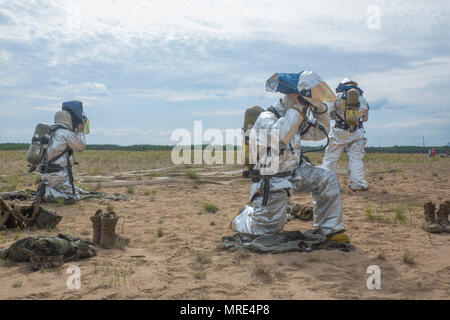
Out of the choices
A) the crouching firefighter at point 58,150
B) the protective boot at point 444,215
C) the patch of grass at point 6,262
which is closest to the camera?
the patch of grass at point 6,262

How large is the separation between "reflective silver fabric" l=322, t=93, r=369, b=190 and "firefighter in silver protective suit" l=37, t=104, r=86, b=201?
5964 millimetres

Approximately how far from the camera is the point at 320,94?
179 inches

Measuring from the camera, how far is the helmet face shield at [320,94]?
453cm

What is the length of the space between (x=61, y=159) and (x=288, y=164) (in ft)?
17.7

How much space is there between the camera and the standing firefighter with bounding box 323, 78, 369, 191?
8875 mm

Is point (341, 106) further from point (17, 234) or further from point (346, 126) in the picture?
point (17, 234)

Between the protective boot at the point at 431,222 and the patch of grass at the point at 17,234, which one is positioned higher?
the protective boot at the point at 431,222

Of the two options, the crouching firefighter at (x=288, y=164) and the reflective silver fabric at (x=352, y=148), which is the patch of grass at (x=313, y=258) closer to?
the crouching firefighter at (x=288, y=164)

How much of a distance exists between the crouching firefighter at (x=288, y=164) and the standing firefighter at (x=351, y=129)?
14.3ft

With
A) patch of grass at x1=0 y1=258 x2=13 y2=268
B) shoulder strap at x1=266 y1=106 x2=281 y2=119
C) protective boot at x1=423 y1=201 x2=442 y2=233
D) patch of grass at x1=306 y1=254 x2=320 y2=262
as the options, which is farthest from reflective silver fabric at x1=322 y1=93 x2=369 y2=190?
patch of grass at x1=0 y1=258 x2=13 y2=268

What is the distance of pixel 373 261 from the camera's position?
4.10 metres

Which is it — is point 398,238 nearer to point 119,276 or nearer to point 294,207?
point 294,207

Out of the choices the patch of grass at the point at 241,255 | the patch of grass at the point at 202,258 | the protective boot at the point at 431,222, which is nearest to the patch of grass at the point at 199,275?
the patch of grass at the point at 202,258

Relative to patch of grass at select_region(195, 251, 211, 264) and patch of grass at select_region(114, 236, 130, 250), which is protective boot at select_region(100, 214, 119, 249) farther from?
patch of grass at select_region(195, 251, 211, 264)
